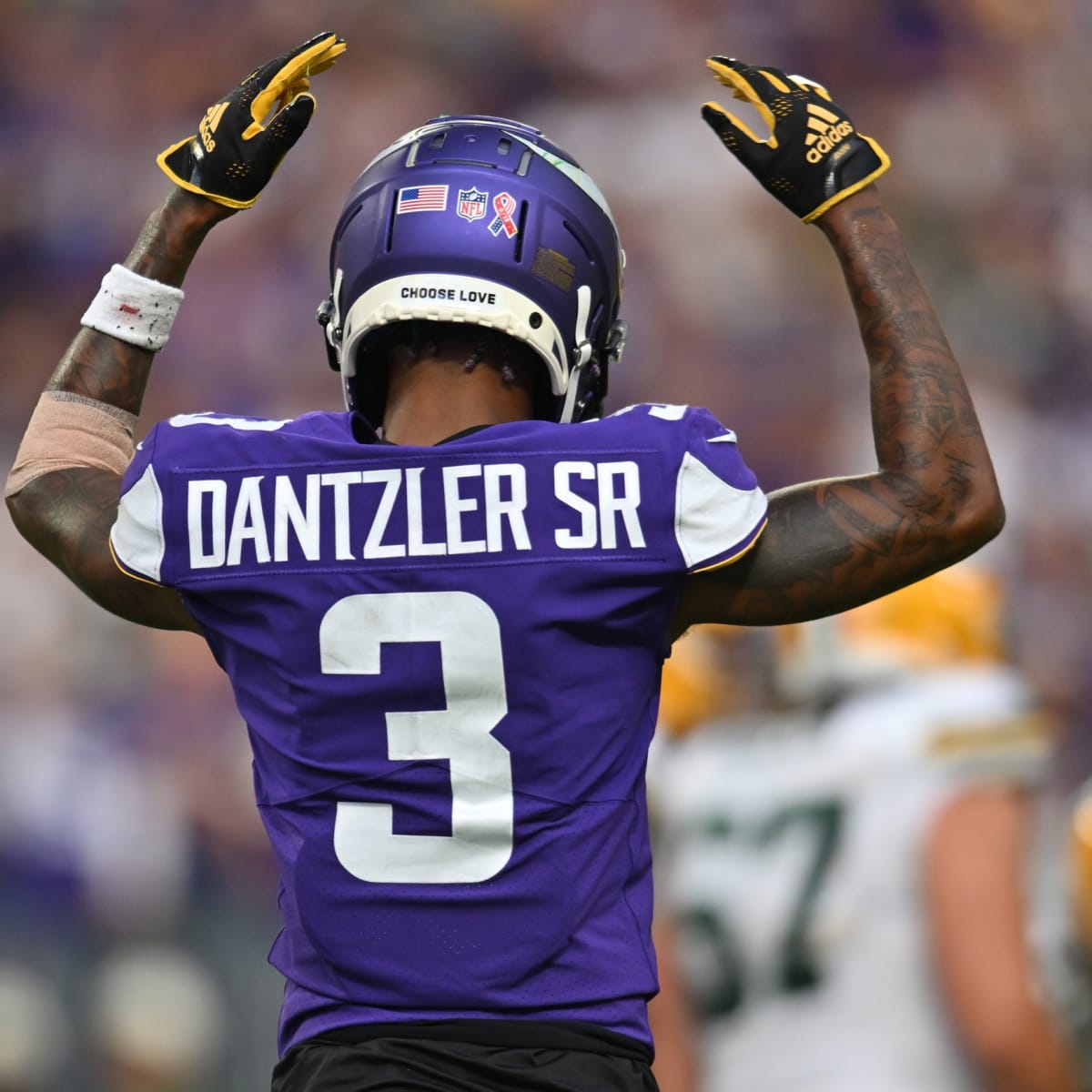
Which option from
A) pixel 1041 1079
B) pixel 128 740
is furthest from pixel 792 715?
pixel 128 740

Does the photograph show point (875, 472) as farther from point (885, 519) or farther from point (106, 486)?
point (106, 486)

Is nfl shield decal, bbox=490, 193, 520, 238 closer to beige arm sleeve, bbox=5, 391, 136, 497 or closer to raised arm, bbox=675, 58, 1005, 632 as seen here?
raised arm, bbox=675, 58, 1005, 632

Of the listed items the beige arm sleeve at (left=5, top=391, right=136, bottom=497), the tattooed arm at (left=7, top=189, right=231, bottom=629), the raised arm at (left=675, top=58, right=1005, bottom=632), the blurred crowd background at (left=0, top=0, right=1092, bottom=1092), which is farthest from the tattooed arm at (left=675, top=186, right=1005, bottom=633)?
the blurred crowd background at (left=0, top=0, right=1092, bottom=1092)

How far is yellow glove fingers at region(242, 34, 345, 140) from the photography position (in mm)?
2508

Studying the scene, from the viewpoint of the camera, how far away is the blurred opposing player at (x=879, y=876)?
3611 mm

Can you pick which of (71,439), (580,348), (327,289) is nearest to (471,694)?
(580,348)

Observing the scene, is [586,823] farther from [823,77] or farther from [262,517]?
[823,77]

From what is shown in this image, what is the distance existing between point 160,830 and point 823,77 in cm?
504

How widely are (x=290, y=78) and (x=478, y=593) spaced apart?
3.06ft

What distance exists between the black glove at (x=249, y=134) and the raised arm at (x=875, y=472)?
0.66m

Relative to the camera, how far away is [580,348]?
233 cm

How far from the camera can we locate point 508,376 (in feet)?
7.39

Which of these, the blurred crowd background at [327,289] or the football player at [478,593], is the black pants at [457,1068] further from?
the blurred crowd background at [327,289]

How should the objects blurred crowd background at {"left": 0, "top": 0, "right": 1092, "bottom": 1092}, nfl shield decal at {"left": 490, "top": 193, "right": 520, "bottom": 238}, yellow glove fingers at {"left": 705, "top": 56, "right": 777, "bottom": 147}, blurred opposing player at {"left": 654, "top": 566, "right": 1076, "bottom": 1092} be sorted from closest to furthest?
nfl shield decal at {"left": 490, "top": 193, "right": 520, "bottom": 238}, yellow glove fingers at {"left": 705, "top": 56, "right": 777, "bottom": 147}, blurred opposing player at {"left": 654, "top": 566, "right": 1076, "bottom": 1092}, blurred crowd background at {"left": 0, "top": 0, "right": 1092, "bottom": 1092}
